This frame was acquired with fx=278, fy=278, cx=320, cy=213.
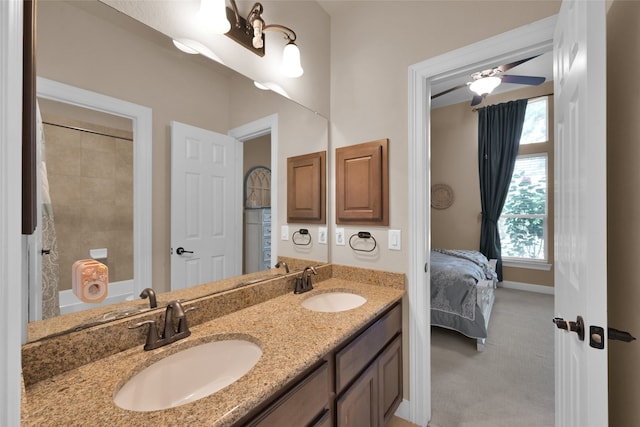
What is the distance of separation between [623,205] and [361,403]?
1.27m

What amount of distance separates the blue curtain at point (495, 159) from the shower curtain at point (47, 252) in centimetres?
521

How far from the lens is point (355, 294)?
5.65ft

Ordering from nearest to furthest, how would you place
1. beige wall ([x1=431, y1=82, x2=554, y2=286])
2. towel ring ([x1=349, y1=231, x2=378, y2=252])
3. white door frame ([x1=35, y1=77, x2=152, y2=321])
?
white door frame ([x1=35, y1=77, x2=152, y2=321]) < towel ring ([x1=349, y1=231, x2=378, y2=252]) < beige wall ([x1=431, y1=82, x2=554, y2=286])

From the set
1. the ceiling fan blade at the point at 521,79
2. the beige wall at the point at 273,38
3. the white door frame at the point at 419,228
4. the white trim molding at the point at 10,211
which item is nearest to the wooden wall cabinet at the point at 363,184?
the white door frame at the point at 419,228

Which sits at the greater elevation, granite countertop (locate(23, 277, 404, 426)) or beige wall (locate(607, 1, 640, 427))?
beige wall (locate(607, 1, 640, 427))

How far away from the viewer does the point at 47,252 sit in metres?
0.86

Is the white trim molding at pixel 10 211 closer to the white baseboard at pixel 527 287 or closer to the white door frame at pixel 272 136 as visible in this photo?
the white door frame at pixel 272 136

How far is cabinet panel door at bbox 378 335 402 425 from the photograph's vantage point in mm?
1458

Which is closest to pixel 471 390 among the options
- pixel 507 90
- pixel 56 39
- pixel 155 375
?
pixel 155 375

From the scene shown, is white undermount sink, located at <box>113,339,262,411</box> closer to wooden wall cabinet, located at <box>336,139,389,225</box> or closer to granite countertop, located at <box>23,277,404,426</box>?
granite countertop, located at <box>23,277,404,426</box>

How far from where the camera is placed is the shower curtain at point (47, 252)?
829 mm

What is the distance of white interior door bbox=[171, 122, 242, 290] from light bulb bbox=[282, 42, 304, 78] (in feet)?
1.96

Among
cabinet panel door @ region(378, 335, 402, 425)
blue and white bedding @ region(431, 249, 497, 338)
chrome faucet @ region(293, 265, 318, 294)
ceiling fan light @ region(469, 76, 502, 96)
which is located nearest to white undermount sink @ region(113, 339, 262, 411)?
chrome faucet @ region(293, 265, 318, 294)

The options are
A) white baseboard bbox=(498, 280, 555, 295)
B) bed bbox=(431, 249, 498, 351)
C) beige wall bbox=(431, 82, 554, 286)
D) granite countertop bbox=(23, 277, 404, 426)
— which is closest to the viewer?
granite countertop bbox=(23, 277, 404, 426)
